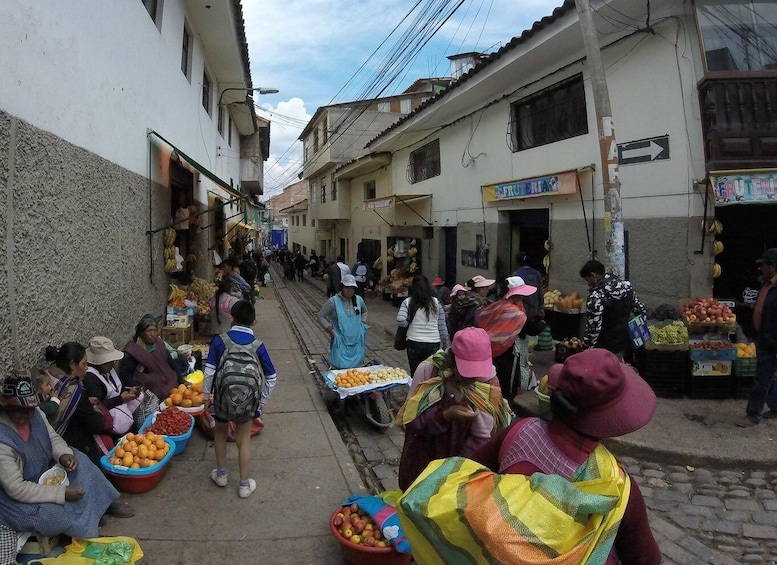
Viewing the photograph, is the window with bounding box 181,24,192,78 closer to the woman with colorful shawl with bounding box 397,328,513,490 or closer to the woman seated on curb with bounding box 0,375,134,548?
the woman seated on curb with bounding box 0,375,134,548

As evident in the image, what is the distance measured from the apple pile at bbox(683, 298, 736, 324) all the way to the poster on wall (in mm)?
1226

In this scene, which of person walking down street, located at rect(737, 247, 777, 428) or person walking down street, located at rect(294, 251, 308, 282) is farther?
person walking down street, located at rect(294, 251, 308, 282)

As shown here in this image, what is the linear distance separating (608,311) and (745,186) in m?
2.44

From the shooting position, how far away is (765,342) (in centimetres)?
524

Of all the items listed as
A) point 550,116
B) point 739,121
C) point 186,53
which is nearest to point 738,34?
point 739,121

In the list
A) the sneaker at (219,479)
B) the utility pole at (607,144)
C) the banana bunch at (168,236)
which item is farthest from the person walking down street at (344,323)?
the utility pole at (607,144)

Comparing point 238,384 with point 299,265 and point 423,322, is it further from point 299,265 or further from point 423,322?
point 299,265

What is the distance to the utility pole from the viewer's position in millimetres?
6367

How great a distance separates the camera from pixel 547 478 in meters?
1.60

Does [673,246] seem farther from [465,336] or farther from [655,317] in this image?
[465,336]

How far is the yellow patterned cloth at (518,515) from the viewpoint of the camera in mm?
1505

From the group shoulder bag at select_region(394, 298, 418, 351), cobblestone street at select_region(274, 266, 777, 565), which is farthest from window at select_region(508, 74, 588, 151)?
cobblestone street at select_region(274, 266, 777, 565)

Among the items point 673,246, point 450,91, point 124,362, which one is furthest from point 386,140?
point 124,362

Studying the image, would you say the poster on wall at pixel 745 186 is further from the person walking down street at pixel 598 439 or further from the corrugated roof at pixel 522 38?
the person walking down street at pixel 598 439
